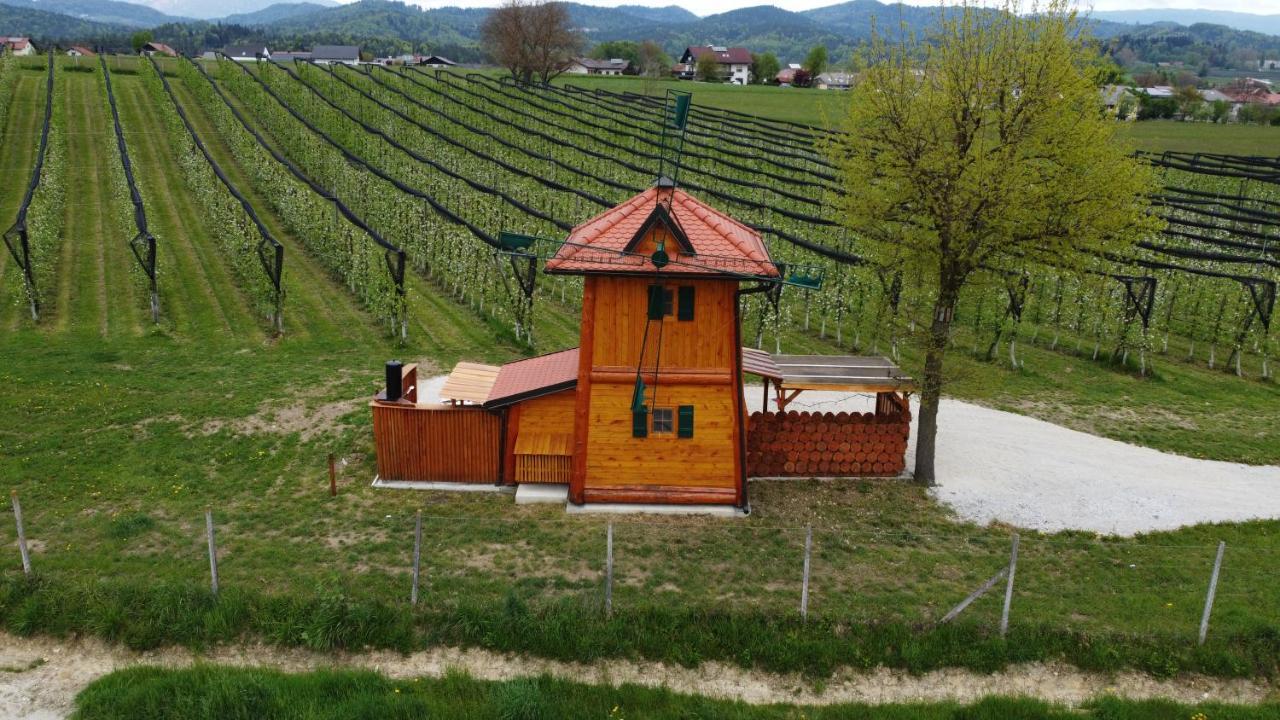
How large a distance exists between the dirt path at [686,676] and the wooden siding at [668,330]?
23.1ft

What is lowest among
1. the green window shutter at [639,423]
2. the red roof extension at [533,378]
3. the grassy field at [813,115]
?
the green window shutter at [639,423]

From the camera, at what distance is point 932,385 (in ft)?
67.5

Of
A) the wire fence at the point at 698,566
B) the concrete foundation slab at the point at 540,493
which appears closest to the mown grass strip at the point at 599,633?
the wire fence at the point at 698,566

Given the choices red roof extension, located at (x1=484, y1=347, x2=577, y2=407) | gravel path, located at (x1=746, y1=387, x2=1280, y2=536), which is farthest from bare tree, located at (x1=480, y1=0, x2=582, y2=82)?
gravel path, located at (x1=746, y1=387, x2=1280, y2=536)

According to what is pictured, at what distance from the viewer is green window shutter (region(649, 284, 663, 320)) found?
718 inches

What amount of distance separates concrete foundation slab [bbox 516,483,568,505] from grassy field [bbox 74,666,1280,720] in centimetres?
632

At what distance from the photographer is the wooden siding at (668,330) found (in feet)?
60.5

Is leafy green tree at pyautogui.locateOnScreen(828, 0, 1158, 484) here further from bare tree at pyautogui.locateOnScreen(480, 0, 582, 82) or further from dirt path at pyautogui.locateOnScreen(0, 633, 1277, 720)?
bare tree at pyautogui.locateOnScreen(480, 0, 582, 82)

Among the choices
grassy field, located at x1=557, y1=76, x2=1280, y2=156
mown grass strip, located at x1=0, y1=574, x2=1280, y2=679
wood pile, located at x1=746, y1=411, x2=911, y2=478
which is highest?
grassy field, located at x1=557, y1=76, x2=1280, y2=156

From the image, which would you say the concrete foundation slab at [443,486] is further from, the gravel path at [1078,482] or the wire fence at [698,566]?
the gravel path at [1078,482]

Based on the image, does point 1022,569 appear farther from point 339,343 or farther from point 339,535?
point 339,343

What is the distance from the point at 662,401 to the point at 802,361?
16.8 ft

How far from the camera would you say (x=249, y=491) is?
18672mm

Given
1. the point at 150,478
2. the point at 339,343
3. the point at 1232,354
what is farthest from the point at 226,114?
the point at 1232,354
